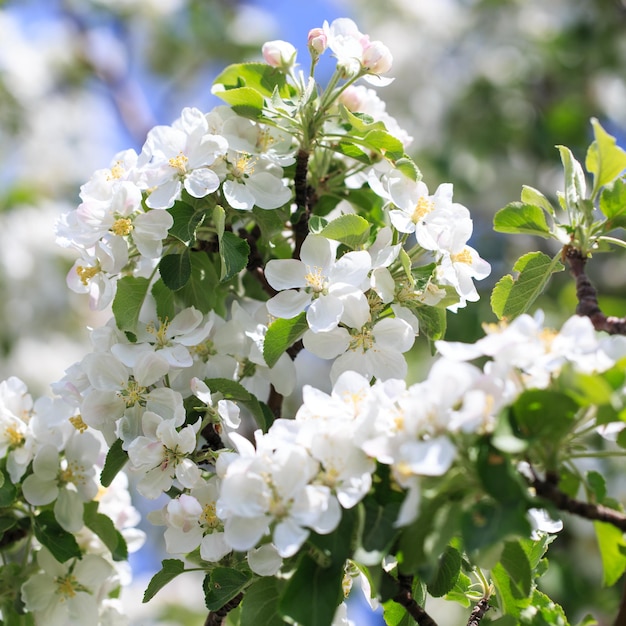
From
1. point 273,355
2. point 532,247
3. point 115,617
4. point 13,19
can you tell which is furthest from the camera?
point 13,19

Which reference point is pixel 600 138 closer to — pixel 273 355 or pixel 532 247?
pixel 273 355

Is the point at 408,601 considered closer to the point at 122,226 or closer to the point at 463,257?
the point at 463,257

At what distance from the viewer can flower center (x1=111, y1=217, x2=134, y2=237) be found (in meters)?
1.23

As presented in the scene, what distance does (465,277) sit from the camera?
124 cm

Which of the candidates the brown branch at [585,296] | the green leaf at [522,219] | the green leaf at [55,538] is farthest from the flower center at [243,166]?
the green leaf at [55,538]

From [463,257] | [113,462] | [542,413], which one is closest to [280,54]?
[463,257]

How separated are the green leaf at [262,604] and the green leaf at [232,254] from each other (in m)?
0.39

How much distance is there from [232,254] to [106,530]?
1.52 ft

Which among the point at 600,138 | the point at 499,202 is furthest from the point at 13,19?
the point at 600,138

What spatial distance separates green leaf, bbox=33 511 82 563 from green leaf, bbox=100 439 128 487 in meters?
0.15

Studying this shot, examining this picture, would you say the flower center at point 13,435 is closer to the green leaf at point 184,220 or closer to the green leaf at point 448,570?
the green leaf at point 184,220

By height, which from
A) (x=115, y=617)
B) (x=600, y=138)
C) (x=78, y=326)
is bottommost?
(x=78, y=326)

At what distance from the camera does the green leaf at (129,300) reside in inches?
50.0

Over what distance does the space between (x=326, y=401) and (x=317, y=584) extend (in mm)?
188
